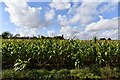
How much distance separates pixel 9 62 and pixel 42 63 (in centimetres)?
126

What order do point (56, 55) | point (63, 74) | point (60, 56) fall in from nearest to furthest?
1. point (63, 74)
2. point (56, 55)
3. point (60, 56)

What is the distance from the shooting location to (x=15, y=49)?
28.8 ft

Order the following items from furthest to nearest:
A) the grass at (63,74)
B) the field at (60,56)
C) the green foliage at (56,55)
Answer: the green foliage at (56,55)
the field at (60,56)
the grass at (63,74)

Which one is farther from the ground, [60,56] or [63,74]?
[60,56]

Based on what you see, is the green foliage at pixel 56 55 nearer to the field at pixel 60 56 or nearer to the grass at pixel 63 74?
the field at pixel 60 56

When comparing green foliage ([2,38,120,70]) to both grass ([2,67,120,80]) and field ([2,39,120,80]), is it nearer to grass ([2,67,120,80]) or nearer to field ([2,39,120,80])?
field ([2,39,120,80])

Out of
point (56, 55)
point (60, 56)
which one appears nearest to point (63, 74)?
point (56, 55)

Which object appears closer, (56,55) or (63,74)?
(63,74)

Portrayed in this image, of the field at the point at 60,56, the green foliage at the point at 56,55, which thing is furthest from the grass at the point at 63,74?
the green foliage at the point at 56,55

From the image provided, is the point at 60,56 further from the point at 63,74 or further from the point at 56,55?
the point at 63,74

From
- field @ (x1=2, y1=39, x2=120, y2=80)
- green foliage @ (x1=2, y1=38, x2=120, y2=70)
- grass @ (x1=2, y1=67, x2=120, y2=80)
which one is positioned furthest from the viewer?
green foliage @ (x1=2, y1=38, x2=120, y2=70)

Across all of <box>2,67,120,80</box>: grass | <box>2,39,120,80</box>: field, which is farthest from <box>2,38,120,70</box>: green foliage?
<box>2,67,120,80</box>: grass

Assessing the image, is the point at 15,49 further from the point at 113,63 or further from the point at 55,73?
the point at 113,63

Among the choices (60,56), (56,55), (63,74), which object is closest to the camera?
(63,74)
